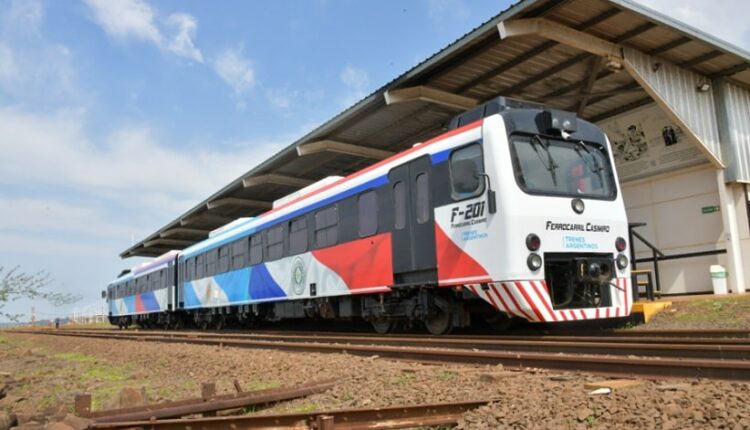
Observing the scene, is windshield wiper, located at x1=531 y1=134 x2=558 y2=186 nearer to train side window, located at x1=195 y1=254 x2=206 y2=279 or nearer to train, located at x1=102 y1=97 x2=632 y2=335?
train, located at x1=102 y1=97 x2=632 y2=335

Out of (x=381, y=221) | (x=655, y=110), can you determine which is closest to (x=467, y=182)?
(x=381, y=221)

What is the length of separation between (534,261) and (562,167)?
169cm

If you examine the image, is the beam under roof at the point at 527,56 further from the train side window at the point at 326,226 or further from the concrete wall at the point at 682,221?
Answer: the train side window at the point at 326,226

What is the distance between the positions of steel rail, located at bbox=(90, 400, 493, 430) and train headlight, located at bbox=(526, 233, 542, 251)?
4.01 m

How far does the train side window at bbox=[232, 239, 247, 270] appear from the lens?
664 inches

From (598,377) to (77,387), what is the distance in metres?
6.38

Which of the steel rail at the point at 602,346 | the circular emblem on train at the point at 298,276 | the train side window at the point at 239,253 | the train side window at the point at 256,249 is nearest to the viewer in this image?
the steel rail at the point at 602,346

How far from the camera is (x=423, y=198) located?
9.67 m

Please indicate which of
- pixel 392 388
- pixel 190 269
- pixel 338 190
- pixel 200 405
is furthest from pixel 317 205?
pixel 190 269

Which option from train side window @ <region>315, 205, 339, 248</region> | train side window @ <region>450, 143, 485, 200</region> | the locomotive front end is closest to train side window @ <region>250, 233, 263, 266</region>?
train side window @ <region>315, 205, 339, 248</region>

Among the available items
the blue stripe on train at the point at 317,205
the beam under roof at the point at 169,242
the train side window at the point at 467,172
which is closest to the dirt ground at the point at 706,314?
the train side window at the point at 467,172

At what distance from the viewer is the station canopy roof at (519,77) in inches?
504

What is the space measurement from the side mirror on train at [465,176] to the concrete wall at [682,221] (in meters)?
8.87

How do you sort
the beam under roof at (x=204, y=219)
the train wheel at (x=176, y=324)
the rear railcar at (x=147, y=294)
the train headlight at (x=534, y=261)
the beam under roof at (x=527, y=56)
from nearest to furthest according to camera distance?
the train headlight at (x=534, y=261) < the beam under roof at (x=527, y=56) < the rear railcar at (x=147, y=294) < the train wheel at (x=176, y=324) < the beam under roof at (x=204, y=219)
